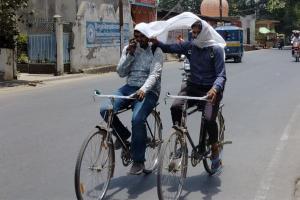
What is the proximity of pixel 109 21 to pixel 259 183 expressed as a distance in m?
23.4

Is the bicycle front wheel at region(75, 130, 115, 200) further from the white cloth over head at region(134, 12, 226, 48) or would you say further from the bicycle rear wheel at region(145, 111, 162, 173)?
the white cloth over head at region(134, 12, 226, 48)

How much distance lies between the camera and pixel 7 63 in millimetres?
20578

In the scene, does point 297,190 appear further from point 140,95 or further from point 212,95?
point 140,95

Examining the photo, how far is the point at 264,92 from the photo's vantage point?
1573 cm

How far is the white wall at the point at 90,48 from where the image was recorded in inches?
1000

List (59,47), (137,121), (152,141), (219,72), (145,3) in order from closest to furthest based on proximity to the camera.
A: (137,121)
(219,72)
(152,141)
(59,47)
(145,3)

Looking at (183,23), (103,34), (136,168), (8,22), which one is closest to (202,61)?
(183,23)

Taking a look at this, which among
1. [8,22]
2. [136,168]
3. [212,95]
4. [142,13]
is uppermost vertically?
[142,13]

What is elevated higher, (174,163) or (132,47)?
(132,47)

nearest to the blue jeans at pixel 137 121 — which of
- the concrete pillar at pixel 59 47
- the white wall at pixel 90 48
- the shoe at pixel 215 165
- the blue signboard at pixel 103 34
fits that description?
the shoe at pixel 215 165

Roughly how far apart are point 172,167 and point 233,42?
30.2 m

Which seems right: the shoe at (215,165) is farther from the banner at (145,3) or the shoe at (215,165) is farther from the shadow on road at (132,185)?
the banner at (145,3)

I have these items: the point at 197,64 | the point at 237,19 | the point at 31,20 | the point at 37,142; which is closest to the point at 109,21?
the point at 31,20

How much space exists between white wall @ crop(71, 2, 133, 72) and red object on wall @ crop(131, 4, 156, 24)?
667 centimetres
